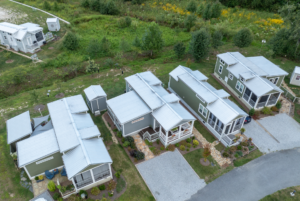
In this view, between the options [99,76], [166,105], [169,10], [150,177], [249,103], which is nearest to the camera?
[150,177]

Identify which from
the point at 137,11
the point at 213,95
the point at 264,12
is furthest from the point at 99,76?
the point at 264,12

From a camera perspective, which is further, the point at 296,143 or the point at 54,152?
the point at 296,143

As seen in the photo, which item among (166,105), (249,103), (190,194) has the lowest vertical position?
(190,194)

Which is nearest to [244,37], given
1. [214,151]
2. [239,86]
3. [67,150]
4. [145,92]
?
[239,86]

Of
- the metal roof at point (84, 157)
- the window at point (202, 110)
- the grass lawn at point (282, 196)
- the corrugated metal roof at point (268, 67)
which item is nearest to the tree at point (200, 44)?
the corrugated metal roof at point (268, 67)

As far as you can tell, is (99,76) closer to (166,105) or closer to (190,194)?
(166,105)

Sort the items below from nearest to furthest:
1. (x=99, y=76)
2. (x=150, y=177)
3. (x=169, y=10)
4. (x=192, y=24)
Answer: (x=150, y=177) < (x=99, y=76) < (x=192, y=24) < (x=169, y=10)

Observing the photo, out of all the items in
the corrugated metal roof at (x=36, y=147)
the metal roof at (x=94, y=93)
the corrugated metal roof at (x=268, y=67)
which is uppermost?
the corrugated metal roof at (x=268, y=67)

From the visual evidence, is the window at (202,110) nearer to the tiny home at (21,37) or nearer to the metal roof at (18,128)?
the metal roof at (18,128)

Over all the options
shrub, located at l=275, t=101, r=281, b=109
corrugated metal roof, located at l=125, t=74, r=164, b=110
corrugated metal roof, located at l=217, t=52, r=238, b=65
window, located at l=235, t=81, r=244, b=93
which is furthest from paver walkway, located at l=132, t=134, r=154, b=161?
shrub, located at l=275, t=101, r=281, b=109
